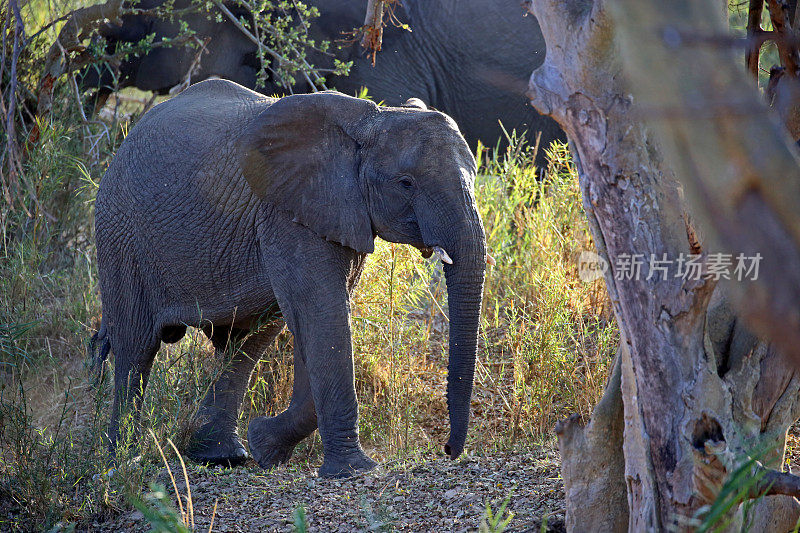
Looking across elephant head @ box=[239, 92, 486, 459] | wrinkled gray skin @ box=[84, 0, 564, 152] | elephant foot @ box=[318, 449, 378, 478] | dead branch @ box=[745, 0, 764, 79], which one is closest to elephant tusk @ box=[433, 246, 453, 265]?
elephant head @ box=[239, 92, 486, 459]

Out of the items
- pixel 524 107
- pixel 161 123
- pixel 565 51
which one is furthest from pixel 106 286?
pixel 524 107

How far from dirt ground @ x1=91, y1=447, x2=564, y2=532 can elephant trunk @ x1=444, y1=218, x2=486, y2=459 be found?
13.6 inches

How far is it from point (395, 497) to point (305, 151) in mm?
1849

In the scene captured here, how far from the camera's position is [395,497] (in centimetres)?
361

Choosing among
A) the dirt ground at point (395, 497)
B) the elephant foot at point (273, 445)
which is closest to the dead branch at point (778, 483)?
the dirt ground at point (395, 497)

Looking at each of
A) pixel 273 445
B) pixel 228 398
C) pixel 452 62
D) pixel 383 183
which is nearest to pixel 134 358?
pixel 228 398

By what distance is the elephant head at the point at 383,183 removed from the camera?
431 centimetres

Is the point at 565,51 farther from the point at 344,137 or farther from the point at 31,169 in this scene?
the point at 31,169

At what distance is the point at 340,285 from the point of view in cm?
457

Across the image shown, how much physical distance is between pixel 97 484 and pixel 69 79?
400 centimetres

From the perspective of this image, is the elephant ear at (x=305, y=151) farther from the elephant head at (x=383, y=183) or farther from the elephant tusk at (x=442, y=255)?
the elephant tusk at (x=442, y=255)

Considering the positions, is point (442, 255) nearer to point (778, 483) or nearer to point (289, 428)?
point (289, 428)

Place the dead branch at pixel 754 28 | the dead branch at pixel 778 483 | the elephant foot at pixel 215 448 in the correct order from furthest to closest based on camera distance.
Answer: the elephant foot at pixel 215 448, the dead branch at pixel 754 28, the dead branch at pixel 778 483

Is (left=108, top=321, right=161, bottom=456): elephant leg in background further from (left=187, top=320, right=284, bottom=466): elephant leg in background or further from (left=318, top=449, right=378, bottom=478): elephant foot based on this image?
(left=318, top=449, right=378, bottom=478): elephant foot
